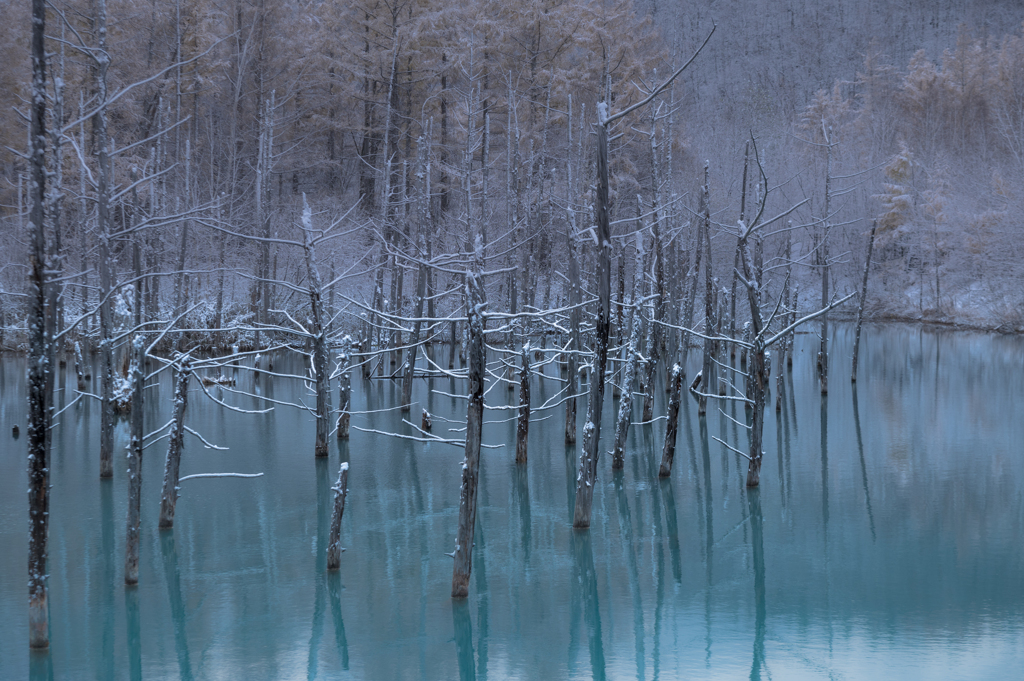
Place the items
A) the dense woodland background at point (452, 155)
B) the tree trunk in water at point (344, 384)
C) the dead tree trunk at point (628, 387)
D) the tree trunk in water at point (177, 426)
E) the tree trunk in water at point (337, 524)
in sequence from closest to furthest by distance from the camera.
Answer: the tree trunk in water at point (337, 524) → the tree trunk in water at point (177, 426) → the dead tree trunk at point (628, 387) → the tree trunk in water at point (344, 384) → the dense woodland background at point (452, 155)

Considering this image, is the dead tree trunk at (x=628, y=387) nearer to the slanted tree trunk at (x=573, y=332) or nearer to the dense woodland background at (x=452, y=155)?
the slanted tree trunk at (x=573, y=332)

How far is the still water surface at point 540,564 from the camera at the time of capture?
7.86 meters

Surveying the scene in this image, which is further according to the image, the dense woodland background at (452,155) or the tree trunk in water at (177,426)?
the dense woodland background at (452,155)

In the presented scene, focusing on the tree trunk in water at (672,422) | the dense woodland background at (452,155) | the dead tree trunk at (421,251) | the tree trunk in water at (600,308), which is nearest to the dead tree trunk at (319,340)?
the dead tree trunk at (421,251)

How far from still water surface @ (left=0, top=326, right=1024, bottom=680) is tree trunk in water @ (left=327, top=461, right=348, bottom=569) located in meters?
0.21

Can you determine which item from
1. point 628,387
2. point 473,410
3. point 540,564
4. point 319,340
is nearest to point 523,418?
point 628,387

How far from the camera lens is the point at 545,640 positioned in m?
8.32

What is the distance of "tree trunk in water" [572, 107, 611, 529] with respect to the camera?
9.03 metres

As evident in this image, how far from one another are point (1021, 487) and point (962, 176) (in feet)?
121

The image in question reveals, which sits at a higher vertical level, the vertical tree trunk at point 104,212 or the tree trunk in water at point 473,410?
the vertical tree trunk at point 104,212

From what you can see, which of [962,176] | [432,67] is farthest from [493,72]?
[962,176]

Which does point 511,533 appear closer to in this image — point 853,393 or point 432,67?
point 853,393

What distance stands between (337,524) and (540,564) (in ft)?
8.18

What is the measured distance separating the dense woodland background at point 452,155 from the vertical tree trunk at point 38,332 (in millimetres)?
16099
